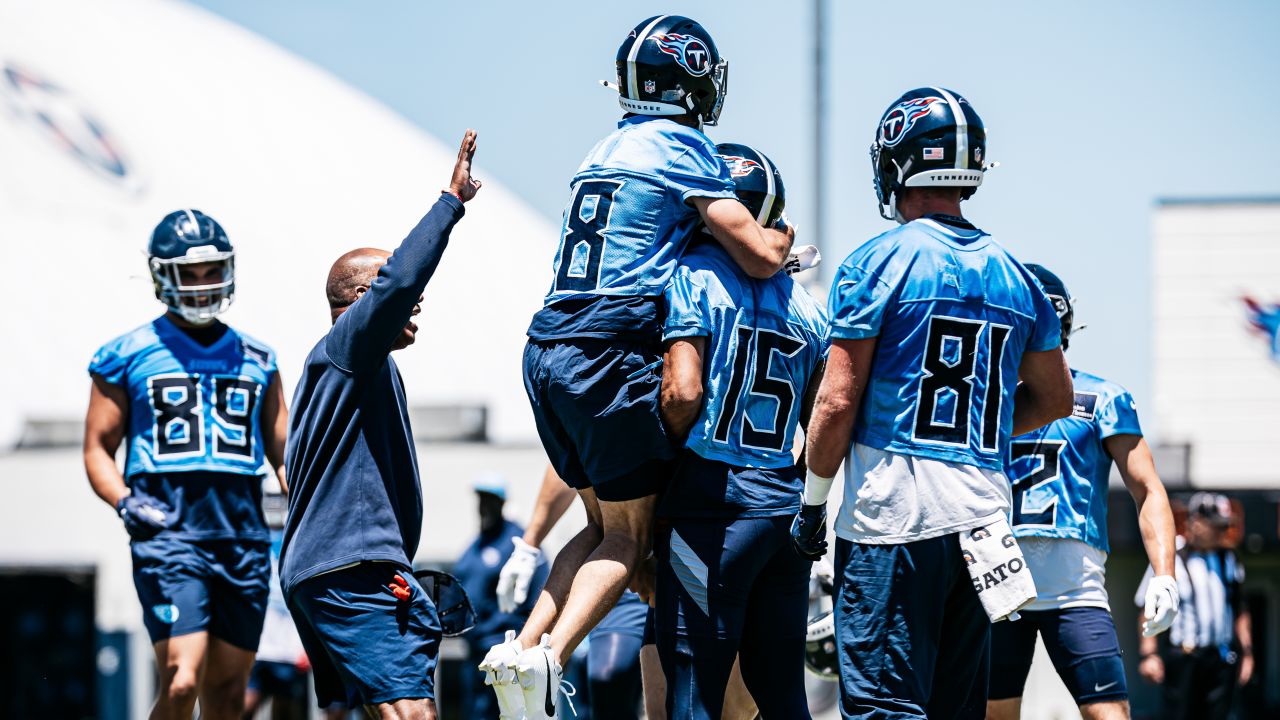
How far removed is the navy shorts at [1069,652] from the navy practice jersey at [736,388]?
1.76 metres

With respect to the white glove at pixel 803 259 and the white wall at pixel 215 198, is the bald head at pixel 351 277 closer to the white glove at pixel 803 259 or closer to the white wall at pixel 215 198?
the white glove at pixel 803 259

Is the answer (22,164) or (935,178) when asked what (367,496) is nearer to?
(935,178)

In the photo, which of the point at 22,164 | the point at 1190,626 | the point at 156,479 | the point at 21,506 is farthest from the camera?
the point at 22,164

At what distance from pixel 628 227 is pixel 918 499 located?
1.33 m

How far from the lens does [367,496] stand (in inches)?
226

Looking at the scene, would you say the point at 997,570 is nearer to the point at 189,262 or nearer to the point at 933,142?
the point at 933,142

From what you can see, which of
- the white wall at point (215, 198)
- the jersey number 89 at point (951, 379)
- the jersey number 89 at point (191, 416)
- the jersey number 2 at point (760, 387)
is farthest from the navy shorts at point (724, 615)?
the white wall at point (215, 198)

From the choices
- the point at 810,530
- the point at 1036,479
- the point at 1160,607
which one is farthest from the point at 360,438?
the point at 1160,607

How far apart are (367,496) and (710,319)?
136 centimetres

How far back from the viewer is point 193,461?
7590 mm

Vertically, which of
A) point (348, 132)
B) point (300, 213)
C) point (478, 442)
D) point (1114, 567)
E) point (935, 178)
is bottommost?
point (1114, 567)

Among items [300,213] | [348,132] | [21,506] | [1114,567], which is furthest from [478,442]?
[348,132]

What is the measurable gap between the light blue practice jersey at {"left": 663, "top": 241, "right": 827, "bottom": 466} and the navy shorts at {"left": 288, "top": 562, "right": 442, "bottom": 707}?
1163mm

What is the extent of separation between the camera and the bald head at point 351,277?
239 inches
